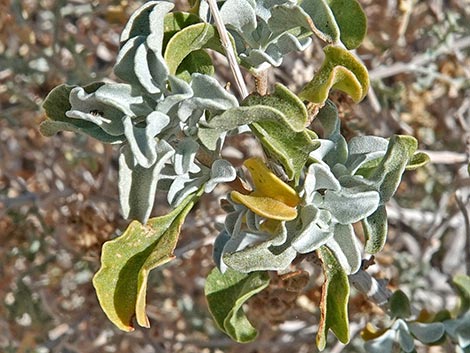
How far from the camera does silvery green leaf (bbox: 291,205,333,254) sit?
36.3 inches

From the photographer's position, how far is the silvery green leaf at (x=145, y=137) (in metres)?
0.83

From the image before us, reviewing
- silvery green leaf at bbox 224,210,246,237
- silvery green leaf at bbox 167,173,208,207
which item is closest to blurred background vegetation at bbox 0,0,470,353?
silvery green leaf at bbox 224,210,246,237

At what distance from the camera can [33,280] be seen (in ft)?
7.14

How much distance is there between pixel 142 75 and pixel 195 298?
157 centimetres

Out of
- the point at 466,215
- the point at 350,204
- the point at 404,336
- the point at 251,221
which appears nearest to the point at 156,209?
the point at 466,215

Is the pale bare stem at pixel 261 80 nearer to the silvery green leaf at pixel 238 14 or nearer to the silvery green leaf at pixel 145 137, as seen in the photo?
the silvery green leaf at pixel 238 14

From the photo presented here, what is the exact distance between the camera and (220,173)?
93 centimetres

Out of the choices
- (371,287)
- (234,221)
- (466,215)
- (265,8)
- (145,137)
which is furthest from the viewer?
(466,215)

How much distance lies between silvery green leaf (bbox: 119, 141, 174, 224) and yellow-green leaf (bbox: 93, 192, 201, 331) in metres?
0.04

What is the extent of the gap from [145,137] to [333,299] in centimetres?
33

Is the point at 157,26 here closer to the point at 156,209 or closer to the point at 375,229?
the point at 375,229

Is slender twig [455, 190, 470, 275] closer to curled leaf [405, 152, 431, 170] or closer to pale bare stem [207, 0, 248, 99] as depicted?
curled leaf [405, 152, 431, 170]

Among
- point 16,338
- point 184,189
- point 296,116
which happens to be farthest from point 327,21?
point 16,338

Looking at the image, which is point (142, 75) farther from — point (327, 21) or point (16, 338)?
point (16, 338)
